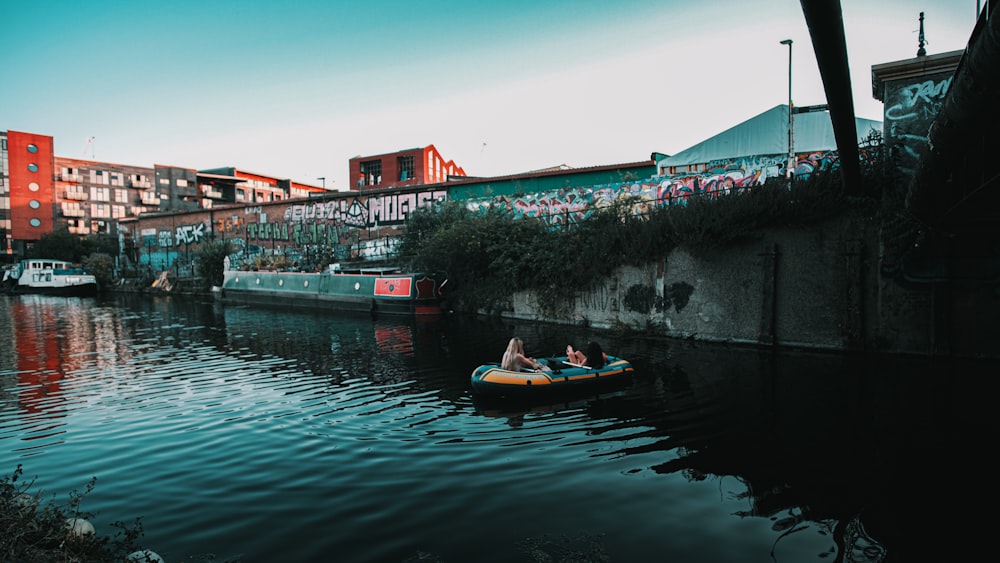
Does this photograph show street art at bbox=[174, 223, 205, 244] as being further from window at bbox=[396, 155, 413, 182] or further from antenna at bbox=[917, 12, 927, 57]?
antenna at bbox=[917, 12, 927, 57]

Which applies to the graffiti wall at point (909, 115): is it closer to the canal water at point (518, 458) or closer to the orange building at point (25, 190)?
the canal water at point (518, 458)

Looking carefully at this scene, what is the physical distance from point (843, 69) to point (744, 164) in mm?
17910

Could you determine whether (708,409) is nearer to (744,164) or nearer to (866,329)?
(866,329)

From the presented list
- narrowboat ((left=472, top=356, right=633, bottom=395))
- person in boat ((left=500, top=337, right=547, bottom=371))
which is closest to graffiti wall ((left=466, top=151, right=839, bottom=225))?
narrowboat ((left=472, top=356, right=633, bottom=395))

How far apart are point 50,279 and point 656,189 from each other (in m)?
42.3

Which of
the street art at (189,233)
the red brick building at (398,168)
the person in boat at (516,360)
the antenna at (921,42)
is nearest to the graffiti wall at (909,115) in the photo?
the antenna at (921,42)

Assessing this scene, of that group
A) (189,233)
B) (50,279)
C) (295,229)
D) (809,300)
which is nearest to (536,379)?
(809,300)

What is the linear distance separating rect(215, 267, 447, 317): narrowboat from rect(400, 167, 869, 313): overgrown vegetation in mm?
1502

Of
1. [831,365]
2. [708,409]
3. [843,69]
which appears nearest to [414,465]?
[708,409]

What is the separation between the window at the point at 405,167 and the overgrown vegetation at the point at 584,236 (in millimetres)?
25265

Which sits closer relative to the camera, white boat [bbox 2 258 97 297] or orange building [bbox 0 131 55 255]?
white boat [bbox 2 258 97 297]

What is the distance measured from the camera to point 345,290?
81.7 feet

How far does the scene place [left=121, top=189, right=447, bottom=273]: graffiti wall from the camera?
32.0 m

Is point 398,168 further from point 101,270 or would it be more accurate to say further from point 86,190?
point 86,190
